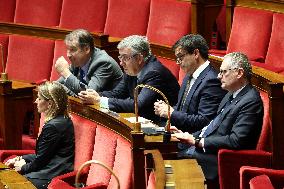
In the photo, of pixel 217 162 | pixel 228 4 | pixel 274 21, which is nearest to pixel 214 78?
pixel 217 162

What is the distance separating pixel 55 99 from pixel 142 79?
0.17m

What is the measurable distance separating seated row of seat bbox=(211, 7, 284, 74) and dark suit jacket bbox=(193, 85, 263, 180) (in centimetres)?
30

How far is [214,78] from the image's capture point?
140cm

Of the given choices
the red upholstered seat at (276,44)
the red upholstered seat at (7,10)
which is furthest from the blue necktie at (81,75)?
the red upholstered seat at (7,10)

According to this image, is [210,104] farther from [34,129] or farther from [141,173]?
[34,129]

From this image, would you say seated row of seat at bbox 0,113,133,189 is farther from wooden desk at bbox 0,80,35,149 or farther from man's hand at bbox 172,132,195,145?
wooden desk at bbox 0,80,35,149

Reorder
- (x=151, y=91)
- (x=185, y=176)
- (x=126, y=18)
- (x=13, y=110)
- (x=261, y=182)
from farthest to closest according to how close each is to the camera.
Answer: (x=126, y=18), (x=13, y=110), (x=151, y=91), (x=261, y=182), (x=185, y=176)

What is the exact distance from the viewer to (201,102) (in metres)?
1.40

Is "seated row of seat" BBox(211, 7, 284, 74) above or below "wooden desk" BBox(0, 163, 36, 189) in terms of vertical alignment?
above

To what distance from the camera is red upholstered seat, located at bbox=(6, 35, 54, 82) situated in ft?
6.57

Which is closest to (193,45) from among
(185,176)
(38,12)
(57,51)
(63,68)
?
(63,68)

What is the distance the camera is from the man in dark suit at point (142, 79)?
1452 millimetres

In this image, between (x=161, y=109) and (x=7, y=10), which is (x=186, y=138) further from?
(x=7, y=10)

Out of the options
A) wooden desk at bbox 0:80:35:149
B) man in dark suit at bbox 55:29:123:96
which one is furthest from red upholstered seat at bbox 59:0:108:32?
man in dark suit at bbox 55:29:123:96
